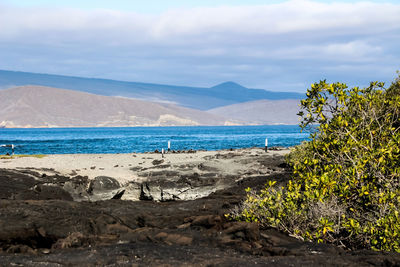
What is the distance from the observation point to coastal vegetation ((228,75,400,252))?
8555 millimetres

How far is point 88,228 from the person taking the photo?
962cm

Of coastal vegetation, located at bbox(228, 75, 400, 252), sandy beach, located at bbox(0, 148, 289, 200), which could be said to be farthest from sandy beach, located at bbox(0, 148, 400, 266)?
sandy beach, located at bbox(0, 148, 289, 200)

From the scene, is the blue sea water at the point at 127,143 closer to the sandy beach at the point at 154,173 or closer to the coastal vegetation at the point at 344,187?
the sandy beach at the point at 154,173

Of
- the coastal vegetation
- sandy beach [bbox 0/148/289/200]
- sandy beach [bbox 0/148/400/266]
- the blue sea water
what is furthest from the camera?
the blue sea water

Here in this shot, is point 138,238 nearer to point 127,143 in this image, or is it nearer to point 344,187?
point 344,187

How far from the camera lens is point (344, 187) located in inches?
344

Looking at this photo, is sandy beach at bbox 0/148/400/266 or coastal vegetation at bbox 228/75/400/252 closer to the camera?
sandy beach at bbox 0/148/400/266

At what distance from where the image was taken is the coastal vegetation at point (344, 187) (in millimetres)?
8555

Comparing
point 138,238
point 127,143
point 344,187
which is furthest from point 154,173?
point 127,143

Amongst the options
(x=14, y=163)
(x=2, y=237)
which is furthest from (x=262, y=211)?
(x=14, y=163)

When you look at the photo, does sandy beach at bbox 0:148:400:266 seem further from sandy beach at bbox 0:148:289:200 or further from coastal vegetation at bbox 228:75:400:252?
sandy beach at bbox 0:148:289:200

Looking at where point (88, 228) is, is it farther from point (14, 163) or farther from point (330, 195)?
point (14, 163)

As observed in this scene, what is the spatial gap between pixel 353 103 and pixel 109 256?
5.76 metres

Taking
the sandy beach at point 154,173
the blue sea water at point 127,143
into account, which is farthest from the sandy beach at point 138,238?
the blue sea water at point 127,143
